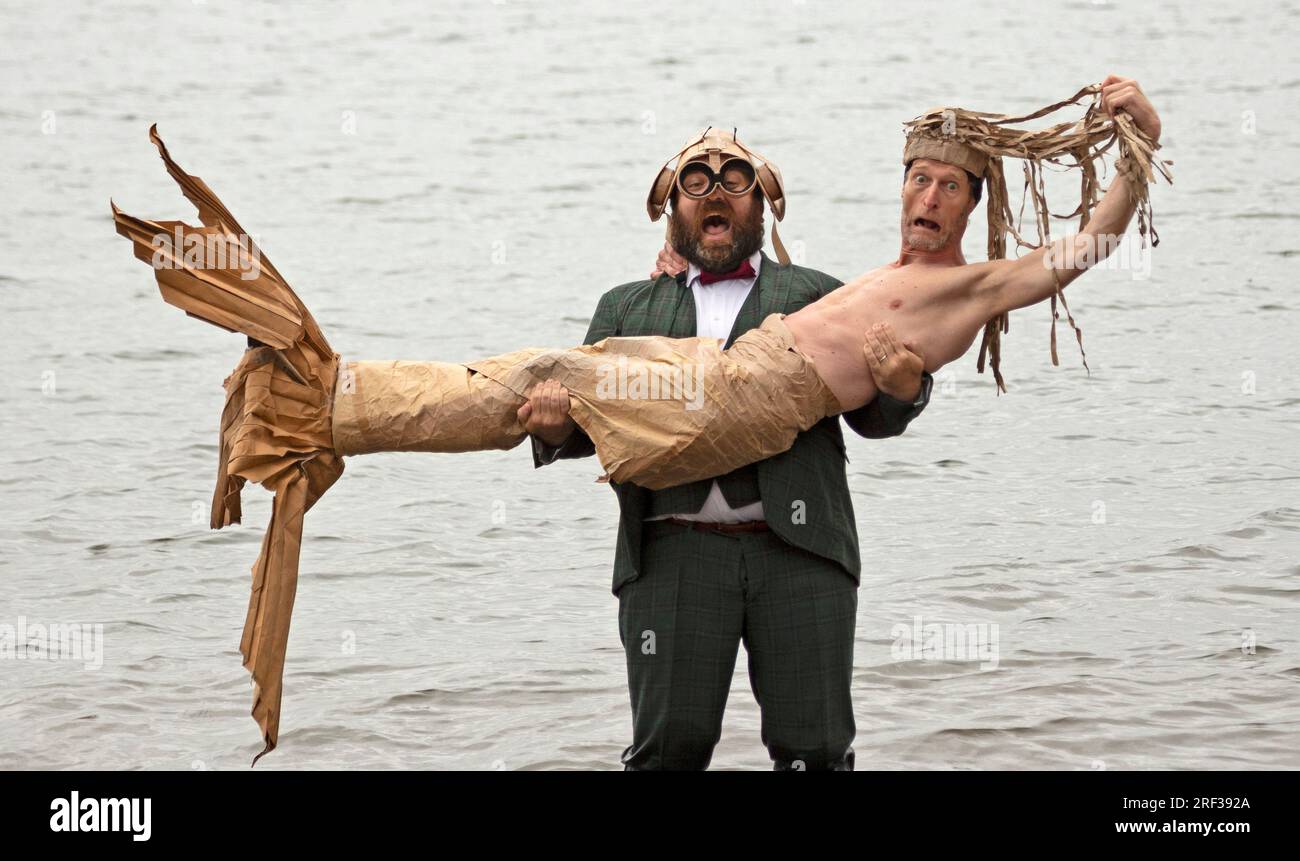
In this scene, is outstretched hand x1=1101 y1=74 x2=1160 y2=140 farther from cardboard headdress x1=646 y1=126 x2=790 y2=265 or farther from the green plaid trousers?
the green plaid trousers

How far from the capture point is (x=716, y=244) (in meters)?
5.32

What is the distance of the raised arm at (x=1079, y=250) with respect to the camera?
504cm

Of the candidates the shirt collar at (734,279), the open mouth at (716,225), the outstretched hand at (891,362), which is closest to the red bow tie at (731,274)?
the shirt collar at (734,279)

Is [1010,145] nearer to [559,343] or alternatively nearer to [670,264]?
[670,264]

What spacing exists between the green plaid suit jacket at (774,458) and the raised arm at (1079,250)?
327 millimetres

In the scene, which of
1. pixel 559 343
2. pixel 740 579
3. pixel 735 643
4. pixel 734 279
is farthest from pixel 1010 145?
pixel 559 343

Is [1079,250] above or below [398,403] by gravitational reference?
above

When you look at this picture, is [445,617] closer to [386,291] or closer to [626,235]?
[386,291]

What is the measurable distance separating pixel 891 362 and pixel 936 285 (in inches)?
13.3

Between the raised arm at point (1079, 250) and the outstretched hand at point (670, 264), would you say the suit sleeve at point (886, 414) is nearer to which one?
the raised arm at point (1079, 250)

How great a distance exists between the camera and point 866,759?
6.80 metres

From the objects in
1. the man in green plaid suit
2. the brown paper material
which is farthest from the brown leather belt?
the brown paper material

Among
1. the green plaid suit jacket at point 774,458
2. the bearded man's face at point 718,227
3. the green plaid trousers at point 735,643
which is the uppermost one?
the bearded man's face at point 718,227

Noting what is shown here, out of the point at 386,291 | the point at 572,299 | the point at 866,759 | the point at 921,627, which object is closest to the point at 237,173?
the point at 386,291
